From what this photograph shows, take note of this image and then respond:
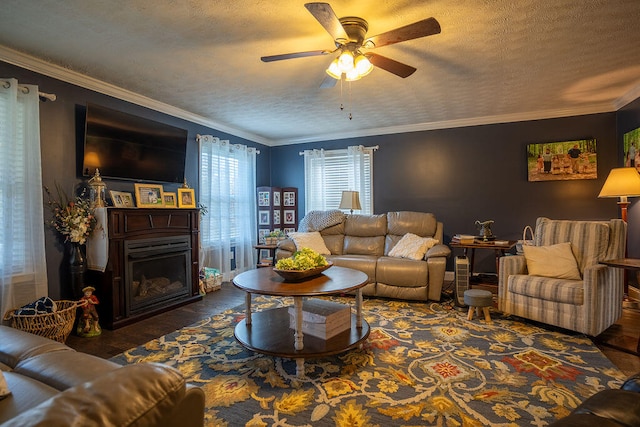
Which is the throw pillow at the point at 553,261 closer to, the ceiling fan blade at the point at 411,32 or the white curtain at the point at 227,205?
the ceiling fan blade at the point at 411,32

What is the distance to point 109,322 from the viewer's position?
3117 mm

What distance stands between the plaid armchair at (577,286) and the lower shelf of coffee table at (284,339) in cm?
161

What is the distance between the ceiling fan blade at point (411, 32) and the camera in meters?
1.87

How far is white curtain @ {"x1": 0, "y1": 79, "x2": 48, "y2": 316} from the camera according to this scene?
268cm

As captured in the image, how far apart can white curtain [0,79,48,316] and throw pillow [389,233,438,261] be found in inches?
145

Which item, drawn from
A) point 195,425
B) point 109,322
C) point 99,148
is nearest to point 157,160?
point 99,148

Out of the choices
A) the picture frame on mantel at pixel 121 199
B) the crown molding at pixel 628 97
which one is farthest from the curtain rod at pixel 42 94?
the crown molding at pixel 628 97

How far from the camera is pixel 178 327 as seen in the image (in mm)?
3168

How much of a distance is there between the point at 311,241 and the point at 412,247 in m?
1.37

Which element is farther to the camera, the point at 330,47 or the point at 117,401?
the point at 330,47

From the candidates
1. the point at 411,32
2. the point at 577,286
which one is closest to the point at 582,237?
the point at 577,286

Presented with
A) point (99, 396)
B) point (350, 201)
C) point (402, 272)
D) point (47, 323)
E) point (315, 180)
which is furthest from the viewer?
point (315, 180)

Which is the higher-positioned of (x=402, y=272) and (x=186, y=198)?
(x=186, y=198)

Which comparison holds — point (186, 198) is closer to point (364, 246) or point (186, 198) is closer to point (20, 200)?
point (20, 200)
